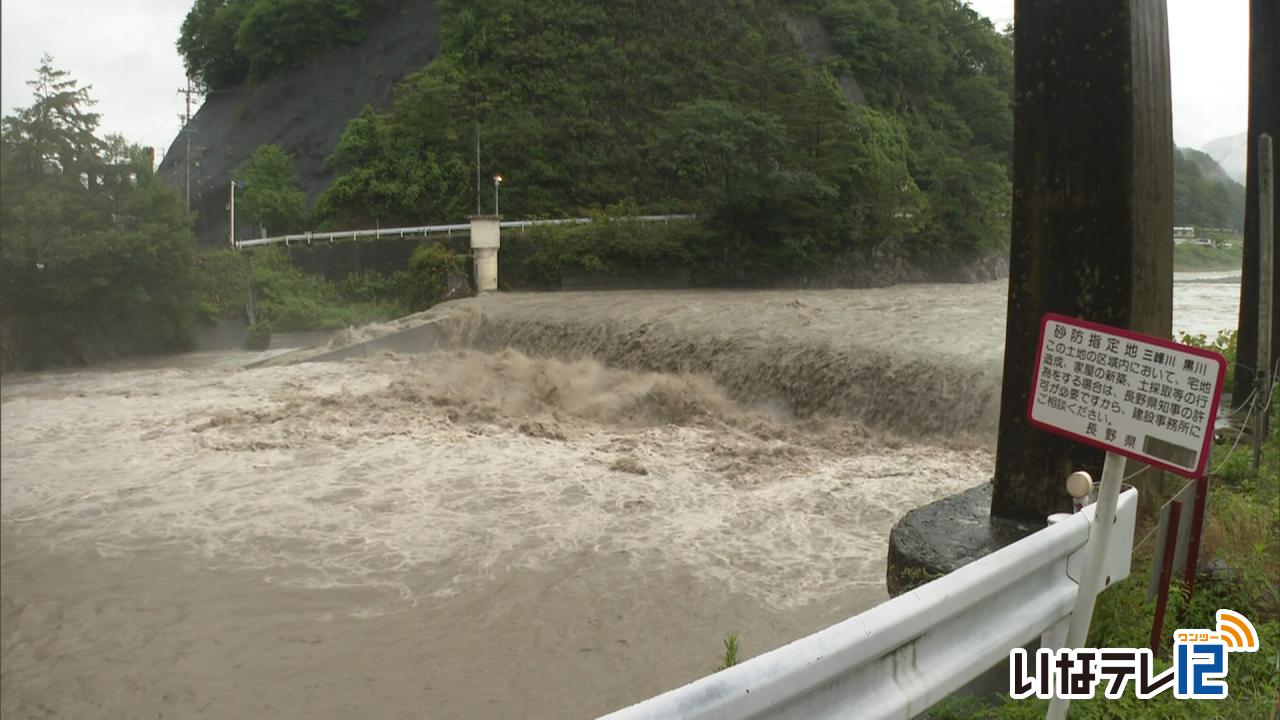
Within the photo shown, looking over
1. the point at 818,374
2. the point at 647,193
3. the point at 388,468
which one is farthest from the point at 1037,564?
the point at 647,193

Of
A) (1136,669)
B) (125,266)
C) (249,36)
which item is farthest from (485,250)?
(1136,669)

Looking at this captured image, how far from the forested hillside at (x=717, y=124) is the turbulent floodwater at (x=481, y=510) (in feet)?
13.9

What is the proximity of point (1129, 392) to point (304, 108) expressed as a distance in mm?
18693

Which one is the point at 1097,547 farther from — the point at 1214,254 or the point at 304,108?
the point at 304,108

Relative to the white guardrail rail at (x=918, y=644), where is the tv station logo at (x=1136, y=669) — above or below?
below

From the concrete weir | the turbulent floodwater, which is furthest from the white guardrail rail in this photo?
the concrete weir

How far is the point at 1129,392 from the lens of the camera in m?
1.93

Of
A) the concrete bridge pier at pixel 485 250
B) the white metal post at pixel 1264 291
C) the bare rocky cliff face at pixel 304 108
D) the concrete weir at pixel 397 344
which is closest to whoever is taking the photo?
the white metal post at pixel 1264 291

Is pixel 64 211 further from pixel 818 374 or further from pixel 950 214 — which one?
pixel 950 214

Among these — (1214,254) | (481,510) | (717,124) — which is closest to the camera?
(481,510)

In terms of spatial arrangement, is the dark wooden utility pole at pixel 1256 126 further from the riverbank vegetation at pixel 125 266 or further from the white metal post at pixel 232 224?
the white metal post at pixel 232 224

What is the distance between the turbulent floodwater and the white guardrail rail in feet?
8.18

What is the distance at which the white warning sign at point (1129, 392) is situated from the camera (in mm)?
1798

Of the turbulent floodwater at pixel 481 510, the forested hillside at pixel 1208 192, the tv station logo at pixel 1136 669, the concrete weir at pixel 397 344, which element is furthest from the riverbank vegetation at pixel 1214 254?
the concrete weir at pixel 397 344
